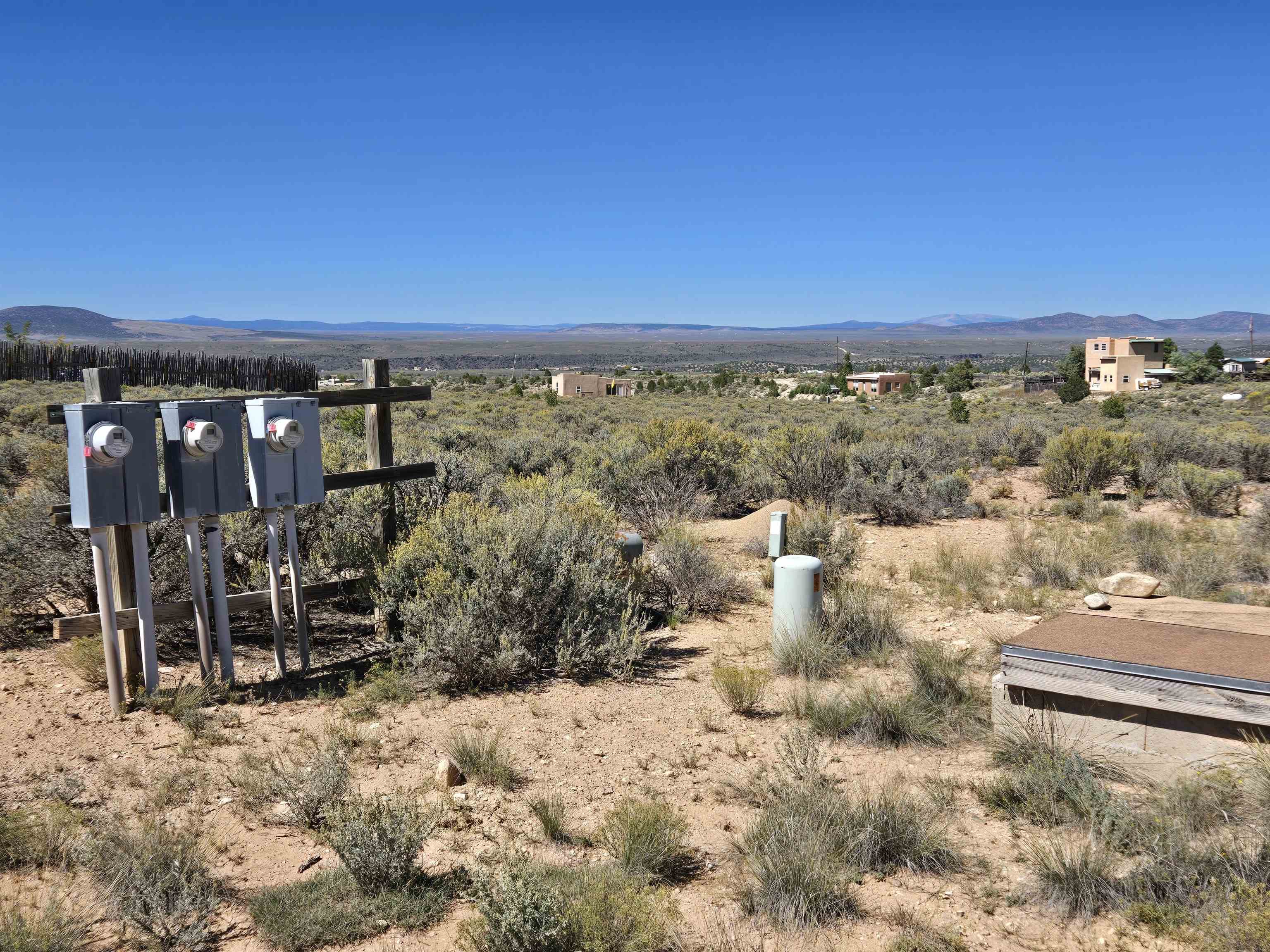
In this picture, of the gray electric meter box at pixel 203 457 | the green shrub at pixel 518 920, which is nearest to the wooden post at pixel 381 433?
the gray electric meter box at pixel 203 457

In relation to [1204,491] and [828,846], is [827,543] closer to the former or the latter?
[828,846]

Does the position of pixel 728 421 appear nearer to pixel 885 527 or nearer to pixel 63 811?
pixel 885 527

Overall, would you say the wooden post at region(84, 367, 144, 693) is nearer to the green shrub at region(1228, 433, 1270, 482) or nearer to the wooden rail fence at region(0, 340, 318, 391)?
the green shrub at region(1228, 433, 1270, 482)

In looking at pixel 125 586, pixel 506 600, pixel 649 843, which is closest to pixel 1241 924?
pixel 649 843

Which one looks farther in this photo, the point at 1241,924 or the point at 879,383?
the point at 879,383

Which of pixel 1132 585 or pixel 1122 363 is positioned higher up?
pixel 1122 363

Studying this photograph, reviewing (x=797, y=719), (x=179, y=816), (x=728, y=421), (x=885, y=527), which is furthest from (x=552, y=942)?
(x=728, y=421)

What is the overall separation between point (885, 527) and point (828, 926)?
9215 mm

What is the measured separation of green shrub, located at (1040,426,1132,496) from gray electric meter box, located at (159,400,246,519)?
12.6 m

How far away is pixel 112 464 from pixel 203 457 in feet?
1.74

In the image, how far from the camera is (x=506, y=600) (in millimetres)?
6473

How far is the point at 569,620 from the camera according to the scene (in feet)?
21.9

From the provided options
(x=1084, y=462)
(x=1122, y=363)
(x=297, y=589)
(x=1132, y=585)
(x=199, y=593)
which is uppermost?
(x=1122, y=363)

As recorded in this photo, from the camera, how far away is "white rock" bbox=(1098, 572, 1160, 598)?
22.7ft
